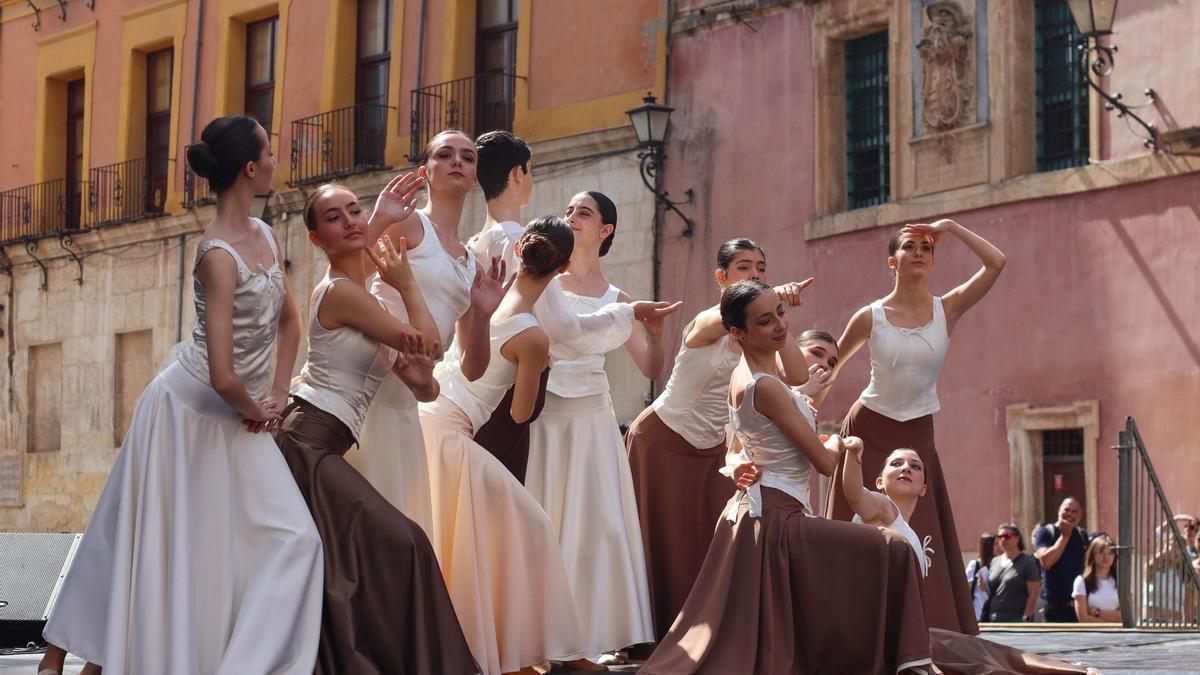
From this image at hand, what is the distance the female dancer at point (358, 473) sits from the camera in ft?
22.1

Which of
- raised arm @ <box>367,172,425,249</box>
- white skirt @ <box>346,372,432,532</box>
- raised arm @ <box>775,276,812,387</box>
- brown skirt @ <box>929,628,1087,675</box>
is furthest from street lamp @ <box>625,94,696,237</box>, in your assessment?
white skirt @ <box>346,372,432,532</box>

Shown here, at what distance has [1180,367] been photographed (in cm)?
1844

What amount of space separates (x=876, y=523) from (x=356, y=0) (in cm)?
2205

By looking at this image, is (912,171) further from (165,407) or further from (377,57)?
(165,407)

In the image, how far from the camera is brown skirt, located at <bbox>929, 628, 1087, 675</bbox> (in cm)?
758

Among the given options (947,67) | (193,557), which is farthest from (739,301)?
(947,67)

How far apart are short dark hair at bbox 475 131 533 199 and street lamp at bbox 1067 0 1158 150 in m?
10.1

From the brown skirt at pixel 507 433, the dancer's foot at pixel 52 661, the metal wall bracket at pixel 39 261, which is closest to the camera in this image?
the dancer's foot at pixel 52 661

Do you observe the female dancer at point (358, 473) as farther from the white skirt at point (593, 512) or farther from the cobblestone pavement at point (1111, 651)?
the cobblestone pavement at point (1111, 651)

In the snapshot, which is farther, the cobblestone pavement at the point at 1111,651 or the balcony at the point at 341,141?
the balcony at the point at 341,141

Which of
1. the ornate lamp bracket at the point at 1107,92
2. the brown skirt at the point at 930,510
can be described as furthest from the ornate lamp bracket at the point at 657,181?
the brown skirt at the point at 930,510

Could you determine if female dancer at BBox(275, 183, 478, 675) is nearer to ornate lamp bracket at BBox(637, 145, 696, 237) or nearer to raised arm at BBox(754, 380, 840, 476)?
raised arm at BBox(754, 380, 840, 476)

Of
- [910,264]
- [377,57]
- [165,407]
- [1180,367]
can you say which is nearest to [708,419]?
[910,264]

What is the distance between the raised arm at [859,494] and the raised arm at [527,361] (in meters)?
1.14
